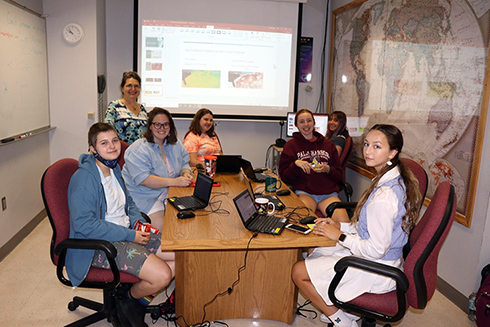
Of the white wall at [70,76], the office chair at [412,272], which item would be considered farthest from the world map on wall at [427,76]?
the white wall at [70,76]

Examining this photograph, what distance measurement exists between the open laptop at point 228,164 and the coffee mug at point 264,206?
3.28ft

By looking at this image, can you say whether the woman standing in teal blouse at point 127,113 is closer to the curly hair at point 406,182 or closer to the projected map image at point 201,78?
the projected map image at point 201,78

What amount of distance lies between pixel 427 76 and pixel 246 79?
256 centimetres

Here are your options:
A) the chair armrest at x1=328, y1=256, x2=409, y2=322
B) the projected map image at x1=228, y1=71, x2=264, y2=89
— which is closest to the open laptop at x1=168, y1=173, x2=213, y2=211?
the chair armrest at x1=328, y1=256, x2=409, y2=322

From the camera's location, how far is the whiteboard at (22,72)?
3367 mm

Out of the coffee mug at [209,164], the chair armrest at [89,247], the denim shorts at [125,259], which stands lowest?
the denim shorts at [125,259]

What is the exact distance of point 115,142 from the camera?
2.23m

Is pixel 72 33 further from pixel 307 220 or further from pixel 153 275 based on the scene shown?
pixel 307 220

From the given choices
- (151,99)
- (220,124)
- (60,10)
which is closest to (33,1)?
(60,10)

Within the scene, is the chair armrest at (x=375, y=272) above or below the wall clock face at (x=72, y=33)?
below

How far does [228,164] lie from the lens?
3387mm

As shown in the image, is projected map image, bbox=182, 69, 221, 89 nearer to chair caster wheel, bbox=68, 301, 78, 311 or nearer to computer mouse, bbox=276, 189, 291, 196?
computer mouse, bbox=276, 189, 291, 196

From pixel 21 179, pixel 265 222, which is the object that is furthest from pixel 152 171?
pixel 21 179

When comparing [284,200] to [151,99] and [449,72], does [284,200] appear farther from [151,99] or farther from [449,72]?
[151,99]
